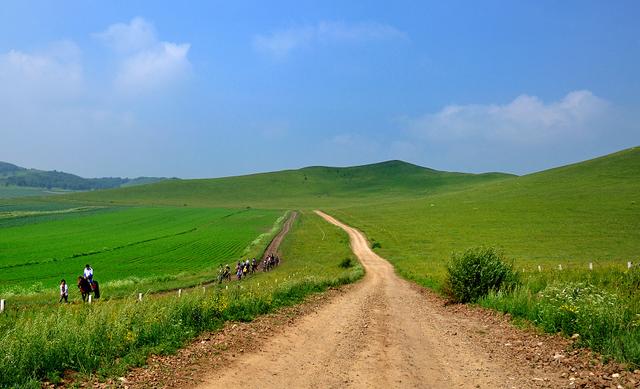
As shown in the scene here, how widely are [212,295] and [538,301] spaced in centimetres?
1082

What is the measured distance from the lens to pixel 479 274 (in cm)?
2225

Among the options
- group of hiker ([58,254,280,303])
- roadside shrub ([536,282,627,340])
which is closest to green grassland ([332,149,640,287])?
group of hiker ([58,254,280,303])

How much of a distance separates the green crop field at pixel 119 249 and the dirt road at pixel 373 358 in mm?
25818

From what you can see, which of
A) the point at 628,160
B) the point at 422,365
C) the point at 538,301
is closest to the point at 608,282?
the point at 538,301

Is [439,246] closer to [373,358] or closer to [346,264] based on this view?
[346,264]

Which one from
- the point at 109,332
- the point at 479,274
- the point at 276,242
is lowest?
the point at 276,242

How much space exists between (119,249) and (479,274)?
5443 centimetres

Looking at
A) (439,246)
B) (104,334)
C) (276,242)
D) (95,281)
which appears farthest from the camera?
(276,242)

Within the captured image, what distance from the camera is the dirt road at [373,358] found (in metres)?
10.6

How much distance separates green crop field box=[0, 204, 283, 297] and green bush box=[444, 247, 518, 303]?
24310 millimetres

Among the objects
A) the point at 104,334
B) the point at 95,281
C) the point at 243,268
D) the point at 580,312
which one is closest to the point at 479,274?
the point at 580,312

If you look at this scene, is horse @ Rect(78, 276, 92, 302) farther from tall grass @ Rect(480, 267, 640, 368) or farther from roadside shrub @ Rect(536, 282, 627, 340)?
roadside shrub @ Rect(536, 282, 627, 340)

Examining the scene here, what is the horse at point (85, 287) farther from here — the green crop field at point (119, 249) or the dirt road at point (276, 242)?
the dirt road at point (276, 242)

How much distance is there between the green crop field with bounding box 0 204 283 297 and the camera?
4403 centimetres
